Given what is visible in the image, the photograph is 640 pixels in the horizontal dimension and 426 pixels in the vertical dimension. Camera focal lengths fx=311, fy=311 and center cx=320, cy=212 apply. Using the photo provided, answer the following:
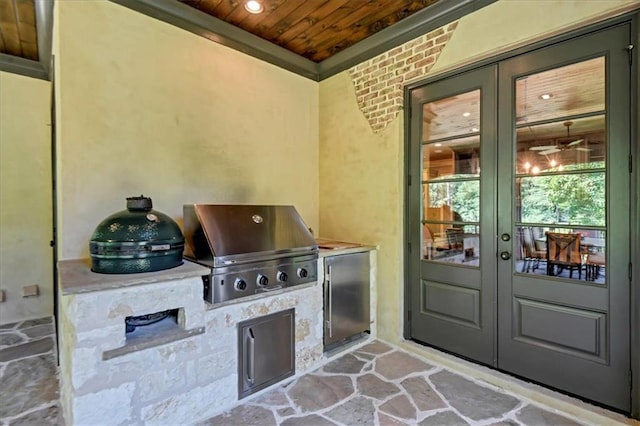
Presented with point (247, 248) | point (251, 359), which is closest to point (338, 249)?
point (247, 248)

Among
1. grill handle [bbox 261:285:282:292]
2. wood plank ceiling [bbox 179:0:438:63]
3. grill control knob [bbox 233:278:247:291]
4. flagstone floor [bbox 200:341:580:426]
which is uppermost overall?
wood plank ceiling [bbox 179:0:438:63]

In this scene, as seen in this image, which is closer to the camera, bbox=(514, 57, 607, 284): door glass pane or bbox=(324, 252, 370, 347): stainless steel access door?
bbox=(514, 57, 607, 284): door glass pane

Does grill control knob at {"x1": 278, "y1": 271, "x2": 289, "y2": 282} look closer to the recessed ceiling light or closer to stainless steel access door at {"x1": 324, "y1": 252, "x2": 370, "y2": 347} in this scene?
stainless steel access door at {"x1": 324, "y1": 252, "x2": 370, "y2": 347}

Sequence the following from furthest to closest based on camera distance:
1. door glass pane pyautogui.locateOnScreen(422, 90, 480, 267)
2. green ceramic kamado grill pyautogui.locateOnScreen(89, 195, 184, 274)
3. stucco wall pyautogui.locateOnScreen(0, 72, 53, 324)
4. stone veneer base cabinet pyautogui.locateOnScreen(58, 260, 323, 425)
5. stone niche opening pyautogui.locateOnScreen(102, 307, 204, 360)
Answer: stucco wall pyautogui.locateOnScreen(0, 72, 53, 324) < door glass pane pyautogui.locateOnScreen(422, 90, 480, 267) < green ceramic kamado grill pyautogui.locateOnScreen(89, 195, 184, 274) < stone niche opening pyautogui.locateOnScreen(102, 307, 204, 360) < stone veneer base cabinet pyautogui.locateOnScreen(58, 260, 323, 425)

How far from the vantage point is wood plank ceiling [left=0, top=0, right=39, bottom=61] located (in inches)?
107

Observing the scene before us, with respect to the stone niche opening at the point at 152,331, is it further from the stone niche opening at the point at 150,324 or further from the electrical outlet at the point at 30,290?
the electrical outlet at the point at 30,290

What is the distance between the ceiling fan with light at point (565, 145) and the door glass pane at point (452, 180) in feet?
1.52

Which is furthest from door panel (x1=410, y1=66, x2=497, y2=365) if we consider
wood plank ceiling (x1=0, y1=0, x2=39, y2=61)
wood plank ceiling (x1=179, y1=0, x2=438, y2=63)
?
wood plank ceiling (x1=0, y1=0, x2=39, y2=61)

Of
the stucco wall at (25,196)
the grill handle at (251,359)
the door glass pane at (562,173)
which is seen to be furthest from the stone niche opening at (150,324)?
the stucco wall at (25,196)

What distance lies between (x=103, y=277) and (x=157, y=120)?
147 cm

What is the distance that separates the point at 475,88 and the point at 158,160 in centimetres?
278

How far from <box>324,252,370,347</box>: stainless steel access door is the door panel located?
0.49 metres

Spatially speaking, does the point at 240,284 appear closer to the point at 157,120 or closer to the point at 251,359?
the point at 251,359

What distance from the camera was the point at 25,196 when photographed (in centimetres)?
369
